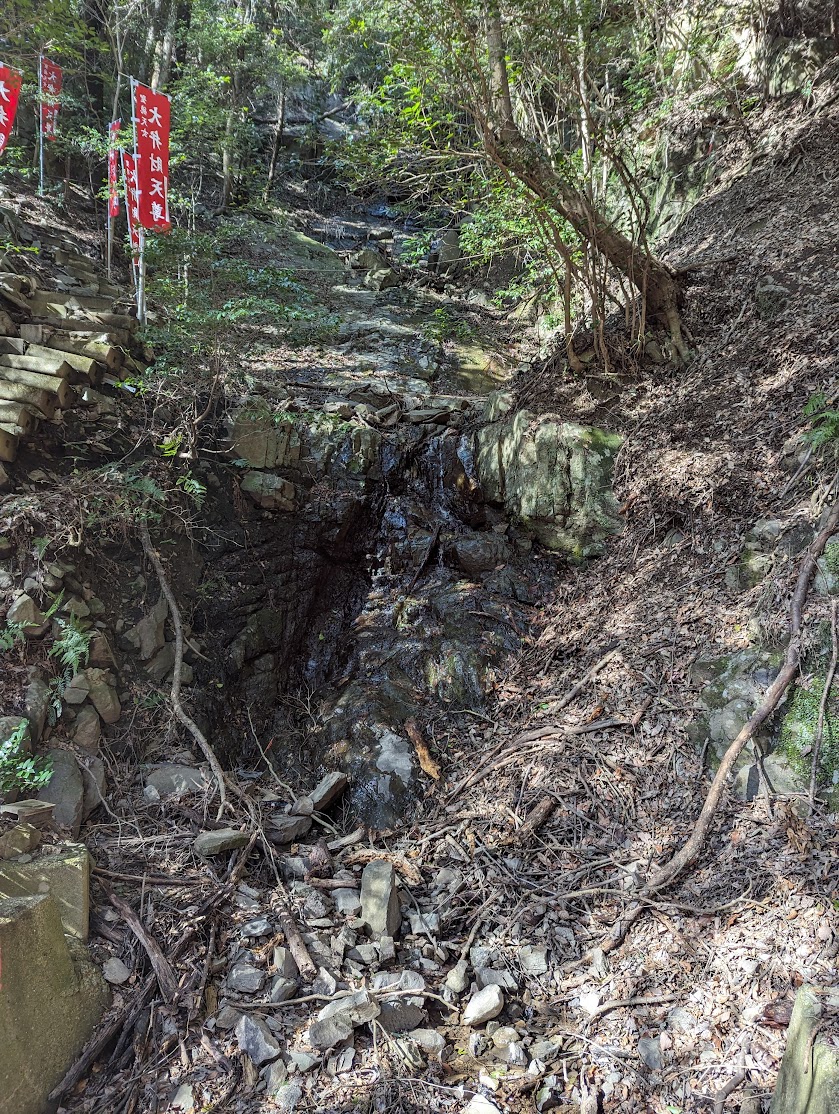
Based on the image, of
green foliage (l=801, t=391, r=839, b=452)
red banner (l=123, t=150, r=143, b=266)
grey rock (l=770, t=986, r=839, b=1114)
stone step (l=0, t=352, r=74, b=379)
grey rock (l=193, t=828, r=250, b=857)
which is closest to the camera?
grey rock (l=770, t=986, r=839, b=1114)

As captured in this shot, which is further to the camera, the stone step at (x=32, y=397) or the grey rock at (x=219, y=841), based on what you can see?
the stone step at (x=32, y=397)

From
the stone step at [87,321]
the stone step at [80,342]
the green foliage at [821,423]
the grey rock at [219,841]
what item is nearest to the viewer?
the grey rock at [219,841]

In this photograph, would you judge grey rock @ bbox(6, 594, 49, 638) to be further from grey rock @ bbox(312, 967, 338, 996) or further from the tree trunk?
the tree trunk

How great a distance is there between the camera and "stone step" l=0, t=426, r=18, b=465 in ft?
14.6

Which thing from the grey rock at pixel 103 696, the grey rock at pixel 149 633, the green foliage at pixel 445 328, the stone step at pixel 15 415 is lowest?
the grey rock at pixel 103 696

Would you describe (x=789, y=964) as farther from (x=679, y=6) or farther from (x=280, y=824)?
(x=679, y=6)

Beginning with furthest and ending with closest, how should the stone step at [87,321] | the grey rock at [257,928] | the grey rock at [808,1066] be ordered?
1. the stone step at [87,321]
2. the grey rock at [257,928]
3. the grey rock at [808,1066]

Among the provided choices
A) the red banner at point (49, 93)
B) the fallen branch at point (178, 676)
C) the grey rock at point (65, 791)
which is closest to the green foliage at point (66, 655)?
the grey rock at point (65, 791)

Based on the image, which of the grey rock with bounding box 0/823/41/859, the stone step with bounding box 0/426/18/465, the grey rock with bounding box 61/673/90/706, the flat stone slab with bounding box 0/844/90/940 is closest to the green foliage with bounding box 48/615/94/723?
the grey rock with bounding box 61/673/90/706

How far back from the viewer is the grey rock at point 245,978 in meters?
3.04

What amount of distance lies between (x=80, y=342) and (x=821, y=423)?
637cm

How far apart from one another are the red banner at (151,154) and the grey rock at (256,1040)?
727cm

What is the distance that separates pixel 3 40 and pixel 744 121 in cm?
1072

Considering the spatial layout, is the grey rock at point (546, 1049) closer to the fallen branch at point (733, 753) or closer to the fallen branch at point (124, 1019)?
the fallen branch at point (733, 753)
